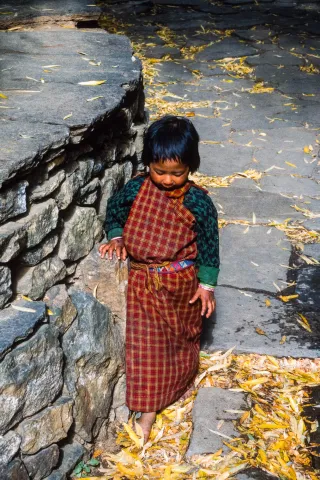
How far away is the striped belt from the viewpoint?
2.68 metres

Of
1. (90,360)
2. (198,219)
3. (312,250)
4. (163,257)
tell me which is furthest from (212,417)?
(312,250)

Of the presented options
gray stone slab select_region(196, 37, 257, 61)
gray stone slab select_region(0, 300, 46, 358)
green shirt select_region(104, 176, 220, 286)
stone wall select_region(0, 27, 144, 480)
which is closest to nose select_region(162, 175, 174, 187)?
green shirt select_region(104, 176, 220, 286)

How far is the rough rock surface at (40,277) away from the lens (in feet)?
7.41

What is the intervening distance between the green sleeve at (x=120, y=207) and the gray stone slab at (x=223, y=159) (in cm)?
217

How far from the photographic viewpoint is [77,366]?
8.15 ft

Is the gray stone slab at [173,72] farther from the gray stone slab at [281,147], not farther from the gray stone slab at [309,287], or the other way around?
the gray stone slab at [309,287]

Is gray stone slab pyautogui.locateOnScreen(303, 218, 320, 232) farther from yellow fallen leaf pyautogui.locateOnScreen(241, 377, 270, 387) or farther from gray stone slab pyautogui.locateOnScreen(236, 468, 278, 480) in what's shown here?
gray stone slab pyautogui.locateOnScreen(236, 468, 278, 480)

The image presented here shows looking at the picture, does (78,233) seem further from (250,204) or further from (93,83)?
(250,204)

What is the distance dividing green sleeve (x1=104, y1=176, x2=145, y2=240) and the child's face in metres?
0.11

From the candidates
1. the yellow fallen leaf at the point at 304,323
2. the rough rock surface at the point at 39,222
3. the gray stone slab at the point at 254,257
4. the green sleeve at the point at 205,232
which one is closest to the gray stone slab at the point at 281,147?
the gray stone slab at the point at 254,257

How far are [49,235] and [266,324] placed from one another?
140cm

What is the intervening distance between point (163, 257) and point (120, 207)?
27 cm

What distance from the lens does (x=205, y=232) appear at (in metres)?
2.69

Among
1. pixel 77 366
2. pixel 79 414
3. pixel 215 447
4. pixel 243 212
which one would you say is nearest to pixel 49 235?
pixel 77 366
